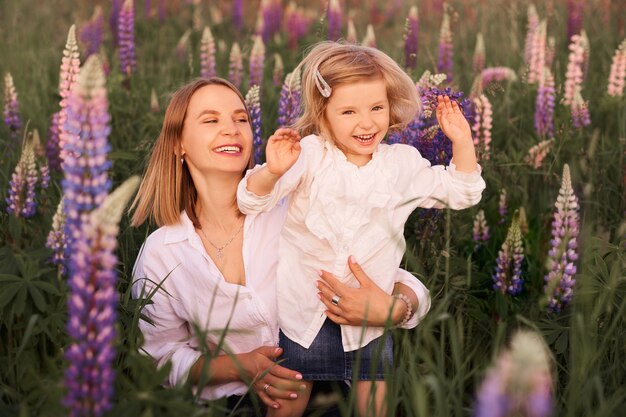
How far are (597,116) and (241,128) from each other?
9.57 ft

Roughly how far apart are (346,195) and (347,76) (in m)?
0.40

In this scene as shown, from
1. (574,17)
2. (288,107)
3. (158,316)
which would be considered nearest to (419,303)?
(158,316)

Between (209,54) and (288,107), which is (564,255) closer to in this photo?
(288,107)

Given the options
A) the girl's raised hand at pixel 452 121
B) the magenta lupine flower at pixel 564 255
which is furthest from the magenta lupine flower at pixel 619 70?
the girl's raised hand at pixel 452 121

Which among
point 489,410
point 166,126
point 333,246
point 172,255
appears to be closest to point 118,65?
point 166,126

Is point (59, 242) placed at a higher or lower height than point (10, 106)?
lower

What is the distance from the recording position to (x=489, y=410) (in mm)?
1378

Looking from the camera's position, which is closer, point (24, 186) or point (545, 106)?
point (24, 186)

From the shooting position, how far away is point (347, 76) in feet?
8.67

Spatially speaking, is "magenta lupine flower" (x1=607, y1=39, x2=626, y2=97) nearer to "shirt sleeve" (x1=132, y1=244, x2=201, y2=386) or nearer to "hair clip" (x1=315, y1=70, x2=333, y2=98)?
"hair clip" (x1=315, y1=70, x2=333, y2=98)

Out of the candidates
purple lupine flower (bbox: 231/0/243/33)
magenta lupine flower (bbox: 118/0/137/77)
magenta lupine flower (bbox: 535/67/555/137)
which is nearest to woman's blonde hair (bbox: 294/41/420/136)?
magenta lupine flower (bbox: 535/67/555/137)

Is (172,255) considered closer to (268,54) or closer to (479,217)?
(479,217)

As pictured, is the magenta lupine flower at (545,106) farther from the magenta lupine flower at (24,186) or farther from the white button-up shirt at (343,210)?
the magenta lupine flower at (24,186)

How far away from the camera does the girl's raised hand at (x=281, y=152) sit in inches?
93.8
